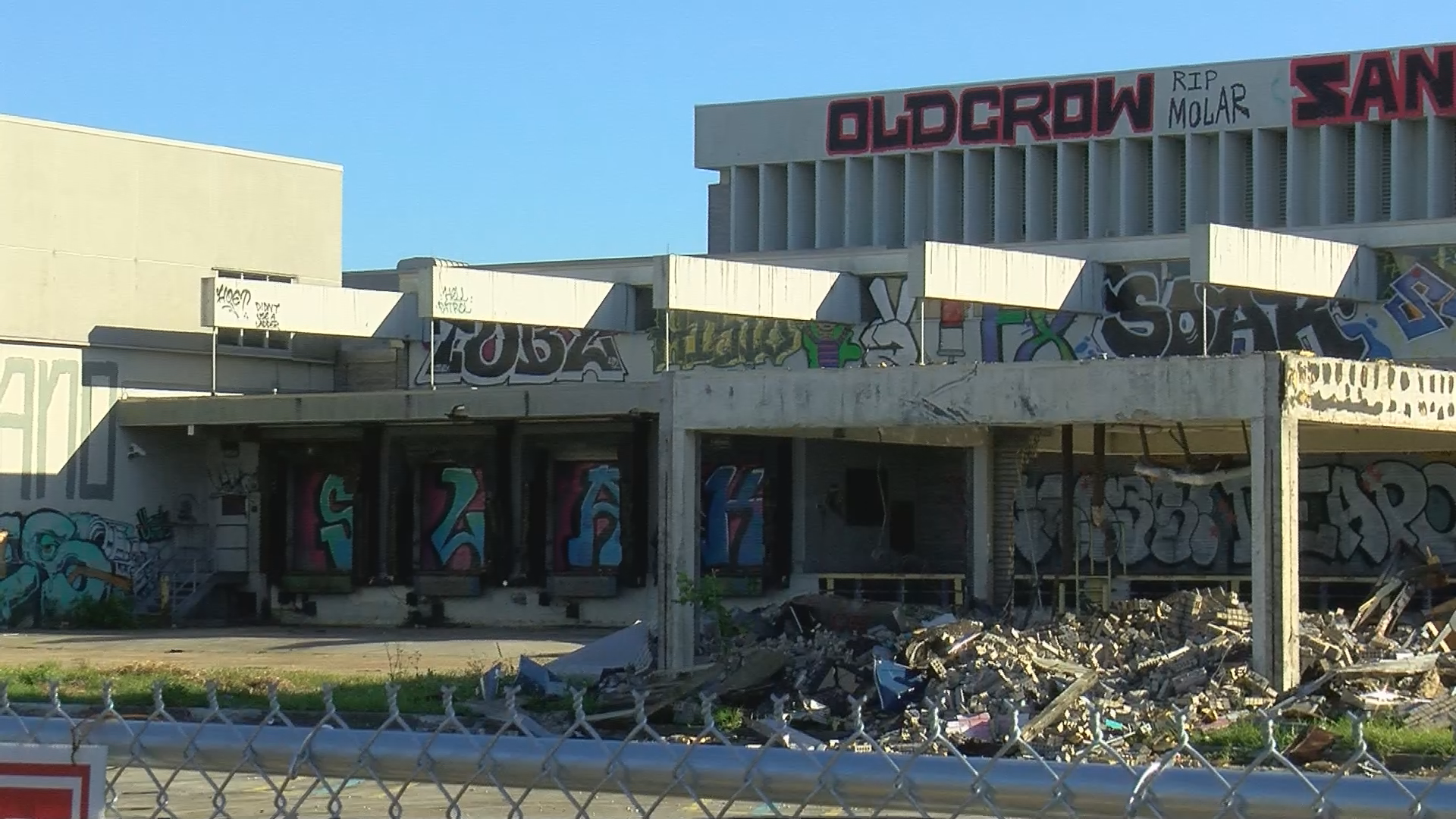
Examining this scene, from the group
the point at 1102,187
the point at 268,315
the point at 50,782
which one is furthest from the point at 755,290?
the point at 50,782

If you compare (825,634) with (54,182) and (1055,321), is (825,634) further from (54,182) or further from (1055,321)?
(54,182)

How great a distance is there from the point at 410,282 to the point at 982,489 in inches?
781

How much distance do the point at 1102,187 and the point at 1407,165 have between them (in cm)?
742

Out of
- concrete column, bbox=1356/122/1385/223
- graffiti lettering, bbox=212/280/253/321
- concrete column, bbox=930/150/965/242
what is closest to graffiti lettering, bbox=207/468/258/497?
graffiti lettering, bbox=212/280/253/321

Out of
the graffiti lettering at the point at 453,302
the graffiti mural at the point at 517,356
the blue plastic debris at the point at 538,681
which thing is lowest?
the blue plastic debris at the point at 538,681

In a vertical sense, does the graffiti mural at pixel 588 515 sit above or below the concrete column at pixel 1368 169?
below

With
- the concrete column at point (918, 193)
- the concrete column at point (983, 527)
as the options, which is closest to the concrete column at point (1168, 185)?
the concrete column at point (918, 193)

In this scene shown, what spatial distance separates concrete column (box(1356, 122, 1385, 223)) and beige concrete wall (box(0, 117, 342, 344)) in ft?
78.3

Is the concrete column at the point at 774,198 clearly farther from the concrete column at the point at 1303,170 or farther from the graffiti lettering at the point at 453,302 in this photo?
the graffiti lettering at the point at 453,302

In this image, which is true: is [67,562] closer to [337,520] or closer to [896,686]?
[337,520]

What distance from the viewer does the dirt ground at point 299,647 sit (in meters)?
25.1

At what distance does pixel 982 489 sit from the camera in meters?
23.0

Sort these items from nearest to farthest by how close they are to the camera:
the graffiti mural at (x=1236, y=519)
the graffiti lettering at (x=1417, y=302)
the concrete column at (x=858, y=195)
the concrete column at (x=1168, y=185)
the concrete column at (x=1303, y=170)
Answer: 1. the graffiti lettering at (x=1417, y=302)
2. the graffiti mural at (x=1236, y=519)
3. the concrete column at (x=1303, y=170)
4. the concrete column at (x=1168, y=185)
5. the concrete column at (x=858, y=195)

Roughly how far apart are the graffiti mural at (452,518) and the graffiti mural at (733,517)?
439 cm
